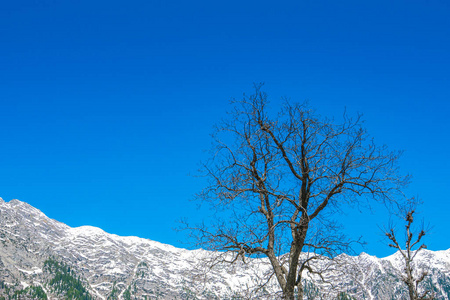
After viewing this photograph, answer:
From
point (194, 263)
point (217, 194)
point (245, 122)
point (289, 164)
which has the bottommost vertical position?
point (194, 263)

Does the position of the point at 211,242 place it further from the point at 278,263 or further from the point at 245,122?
the point at 245,122

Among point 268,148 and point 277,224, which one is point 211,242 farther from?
point 268,148

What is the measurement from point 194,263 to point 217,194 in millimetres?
2066

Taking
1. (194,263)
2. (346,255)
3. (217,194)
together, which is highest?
(217,194)

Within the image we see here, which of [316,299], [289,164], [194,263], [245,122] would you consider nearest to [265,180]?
[289,164]

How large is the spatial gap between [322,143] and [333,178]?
1007 mm

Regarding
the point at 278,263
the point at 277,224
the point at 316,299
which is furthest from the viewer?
the point at 316,299

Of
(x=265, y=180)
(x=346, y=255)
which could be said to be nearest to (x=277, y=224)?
(x=265, y=180)

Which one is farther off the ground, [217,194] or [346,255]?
[217,194]

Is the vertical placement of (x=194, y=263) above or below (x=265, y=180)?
below

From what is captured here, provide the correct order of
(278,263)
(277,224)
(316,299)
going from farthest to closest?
(316,299)
(278,263)
(277,224)

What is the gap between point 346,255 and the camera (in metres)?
12.7

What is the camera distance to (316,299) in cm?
1419

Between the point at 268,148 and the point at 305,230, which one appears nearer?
the point at 305,230
